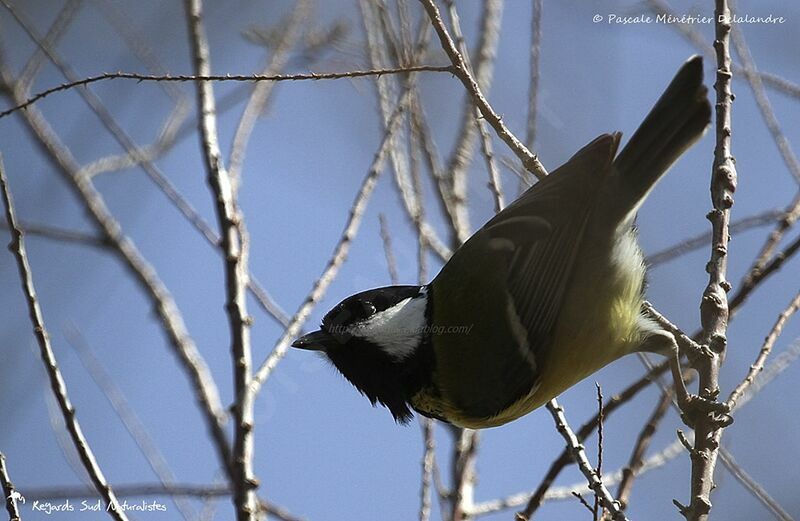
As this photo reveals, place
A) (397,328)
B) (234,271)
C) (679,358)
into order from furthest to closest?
(397,328) < (679,358) < (234,271)

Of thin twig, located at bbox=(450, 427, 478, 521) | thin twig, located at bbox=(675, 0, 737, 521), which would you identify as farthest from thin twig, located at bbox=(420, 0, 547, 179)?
thin twig, located at bbox=(450, 427, 478, 521)

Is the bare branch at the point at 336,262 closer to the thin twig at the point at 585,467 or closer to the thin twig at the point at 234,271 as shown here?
the thin twig at the point at 234,271

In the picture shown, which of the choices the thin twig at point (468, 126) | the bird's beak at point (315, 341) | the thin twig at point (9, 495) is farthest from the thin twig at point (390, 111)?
the thin twig at point (9, 495)

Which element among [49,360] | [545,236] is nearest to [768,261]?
[545,236]

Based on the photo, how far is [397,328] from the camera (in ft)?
9.37

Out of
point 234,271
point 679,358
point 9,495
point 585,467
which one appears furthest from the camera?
point 679,358

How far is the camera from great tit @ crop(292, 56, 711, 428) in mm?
2641

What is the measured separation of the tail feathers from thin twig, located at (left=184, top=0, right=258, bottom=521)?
1.11 m

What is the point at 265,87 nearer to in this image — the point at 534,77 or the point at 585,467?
the point at 534,77

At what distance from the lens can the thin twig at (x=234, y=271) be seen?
1.99 m

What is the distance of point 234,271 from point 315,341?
1.77 ft

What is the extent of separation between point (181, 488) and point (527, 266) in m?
1.20

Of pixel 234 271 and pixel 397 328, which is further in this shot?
pixel 397 328

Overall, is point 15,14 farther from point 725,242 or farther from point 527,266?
point 725,242
